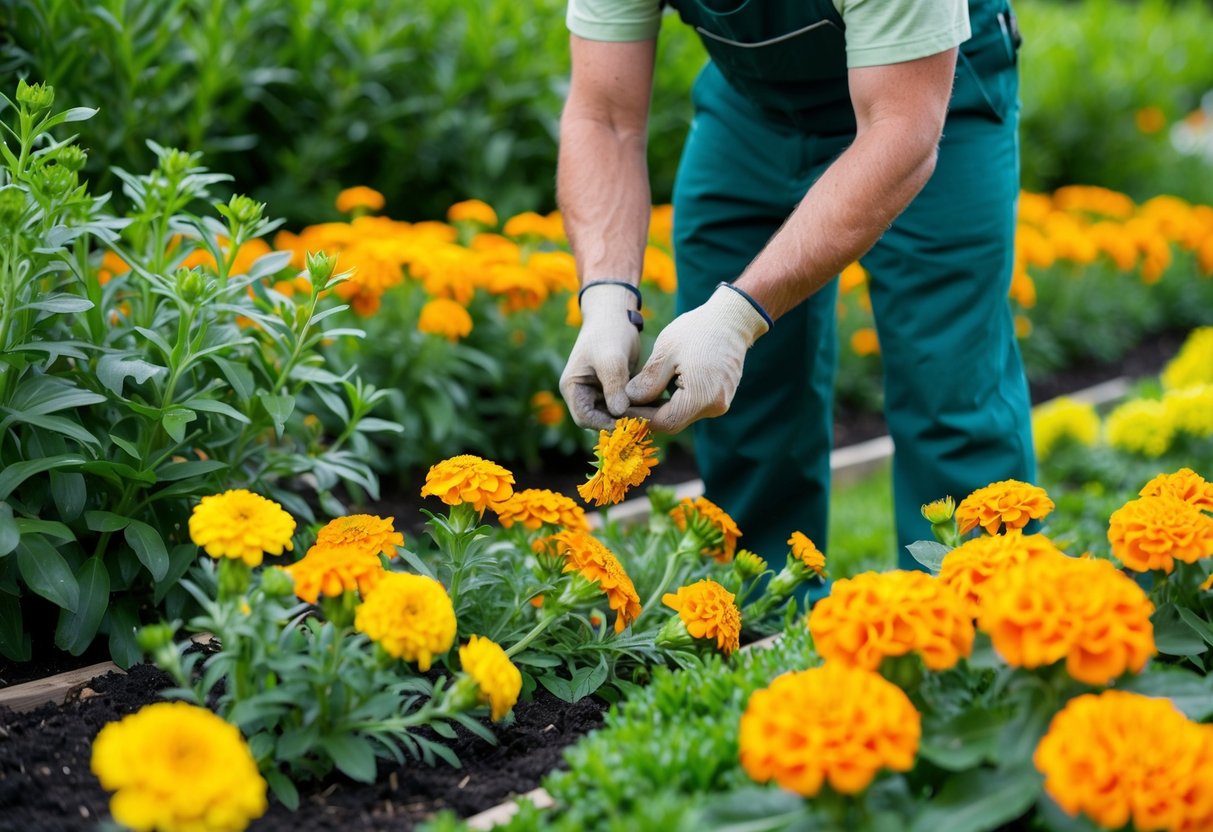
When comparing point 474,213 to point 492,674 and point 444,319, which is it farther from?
point 492,674

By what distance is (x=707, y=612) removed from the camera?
1992 mm

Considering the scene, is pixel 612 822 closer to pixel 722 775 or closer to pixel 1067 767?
pixel 722 775

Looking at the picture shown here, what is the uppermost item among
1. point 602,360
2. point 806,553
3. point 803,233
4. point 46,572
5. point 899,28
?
point 899,28

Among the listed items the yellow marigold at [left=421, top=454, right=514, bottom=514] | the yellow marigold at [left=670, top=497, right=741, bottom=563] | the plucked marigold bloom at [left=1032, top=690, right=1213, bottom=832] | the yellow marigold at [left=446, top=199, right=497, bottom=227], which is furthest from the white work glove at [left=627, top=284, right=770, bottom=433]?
the yellow marigold at [left=446, top=199, right=497, bottom=227]

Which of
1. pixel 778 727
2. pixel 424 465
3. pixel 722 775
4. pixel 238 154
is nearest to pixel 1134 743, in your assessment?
pixel 778 727

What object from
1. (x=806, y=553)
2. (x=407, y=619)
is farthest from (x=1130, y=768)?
(x=806, y=553)

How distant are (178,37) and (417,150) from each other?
980 millimetres

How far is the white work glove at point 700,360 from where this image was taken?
211 cm

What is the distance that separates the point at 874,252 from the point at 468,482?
1.14 meters

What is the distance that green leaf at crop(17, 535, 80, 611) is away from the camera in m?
1.93

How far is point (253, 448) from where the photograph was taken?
7.97 feet

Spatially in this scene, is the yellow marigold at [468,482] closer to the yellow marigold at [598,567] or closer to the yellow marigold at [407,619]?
the yellow marigold at [598,567]

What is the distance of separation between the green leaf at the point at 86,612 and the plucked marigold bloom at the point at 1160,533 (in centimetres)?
159

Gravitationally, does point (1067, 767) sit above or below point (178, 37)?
below
